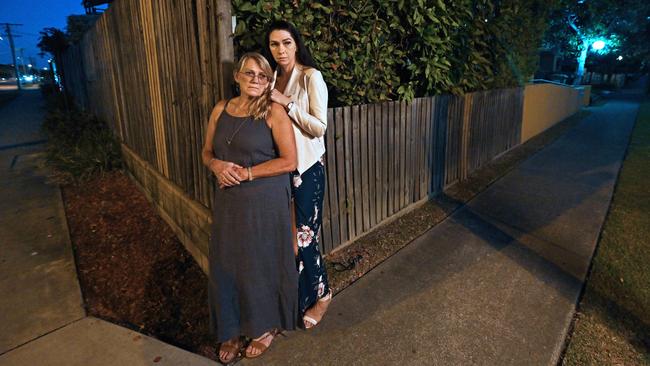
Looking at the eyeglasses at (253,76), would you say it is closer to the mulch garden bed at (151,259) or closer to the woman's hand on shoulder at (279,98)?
the woman's hand on shoulder at (279,98)

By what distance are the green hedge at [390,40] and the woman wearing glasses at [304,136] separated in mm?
526

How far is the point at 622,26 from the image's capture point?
23719 millimetres

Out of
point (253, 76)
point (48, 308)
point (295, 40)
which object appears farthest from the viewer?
point (48, 308)

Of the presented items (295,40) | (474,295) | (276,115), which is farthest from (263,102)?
(474,295)

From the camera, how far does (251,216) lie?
2.20 metres

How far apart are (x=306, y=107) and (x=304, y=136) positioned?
178 mm

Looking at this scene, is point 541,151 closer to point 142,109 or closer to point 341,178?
point 341,178

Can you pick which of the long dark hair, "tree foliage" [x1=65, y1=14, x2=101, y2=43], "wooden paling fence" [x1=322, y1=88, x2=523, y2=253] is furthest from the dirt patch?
"tree foliage" [x1=65, y1=14, x2=101, y2=43]

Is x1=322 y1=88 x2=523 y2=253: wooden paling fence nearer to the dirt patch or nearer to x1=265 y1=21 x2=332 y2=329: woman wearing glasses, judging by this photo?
x1=265 y1=21 x2=332 y2=329: woman wearing glasses

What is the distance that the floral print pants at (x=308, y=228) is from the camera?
8.16 ft

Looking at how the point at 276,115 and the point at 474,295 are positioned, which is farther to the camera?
the point at 474,295

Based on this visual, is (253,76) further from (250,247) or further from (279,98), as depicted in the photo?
(250,247)

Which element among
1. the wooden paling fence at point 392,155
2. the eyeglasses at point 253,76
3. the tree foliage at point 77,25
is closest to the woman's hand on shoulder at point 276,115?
the eyeglasses at point 253,76

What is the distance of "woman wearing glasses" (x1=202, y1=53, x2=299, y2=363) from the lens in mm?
2135
